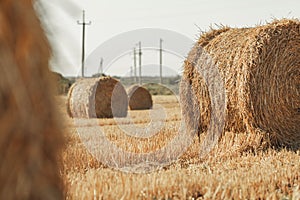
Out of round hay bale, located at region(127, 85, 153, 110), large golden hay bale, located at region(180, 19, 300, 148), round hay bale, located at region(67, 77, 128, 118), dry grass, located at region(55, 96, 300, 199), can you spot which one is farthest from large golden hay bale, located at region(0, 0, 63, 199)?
round hay bale, located at region(127, 85, 153, 110)

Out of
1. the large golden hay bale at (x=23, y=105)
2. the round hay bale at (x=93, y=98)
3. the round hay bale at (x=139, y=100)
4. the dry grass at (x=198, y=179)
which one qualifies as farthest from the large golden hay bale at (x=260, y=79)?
the round hay bale at (x=139, y=100)

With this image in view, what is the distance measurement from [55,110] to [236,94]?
5043 mm

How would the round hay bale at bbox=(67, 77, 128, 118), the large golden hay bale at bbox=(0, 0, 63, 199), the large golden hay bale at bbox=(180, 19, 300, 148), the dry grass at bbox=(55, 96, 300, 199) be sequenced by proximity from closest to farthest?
the large golden hay bale at bbox=(0, 0, 63, 199) → the dry grass at bbox=(55, 96, 300, 199) → the large golden hay bale at bbox=(180, 19, 300, 148) → the round hay bale at bbox=(67, 77, 128, 118)

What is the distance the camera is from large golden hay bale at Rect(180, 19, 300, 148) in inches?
264

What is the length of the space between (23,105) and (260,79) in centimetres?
537

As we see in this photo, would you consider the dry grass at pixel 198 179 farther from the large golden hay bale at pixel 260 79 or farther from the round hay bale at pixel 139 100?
the round hay bale at pixel 139 100

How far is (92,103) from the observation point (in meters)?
14.7

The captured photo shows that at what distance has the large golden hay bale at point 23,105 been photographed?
1817mm

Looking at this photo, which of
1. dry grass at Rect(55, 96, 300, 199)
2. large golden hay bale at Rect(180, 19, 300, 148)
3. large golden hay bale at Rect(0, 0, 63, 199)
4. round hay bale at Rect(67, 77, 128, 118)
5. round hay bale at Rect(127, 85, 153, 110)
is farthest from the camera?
round hay bale at Rect(127, 85, 153, 110)

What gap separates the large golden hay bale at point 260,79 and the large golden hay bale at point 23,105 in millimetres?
5001

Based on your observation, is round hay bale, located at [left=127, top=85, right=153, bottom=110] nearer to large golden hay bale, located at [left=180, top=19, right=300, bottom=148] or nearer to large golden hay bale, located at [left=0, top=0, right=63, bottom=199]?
large golden hay bale, located at [left=180, top=19, right=300, bottom=148]

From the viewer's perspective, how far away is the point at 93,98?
577 inches

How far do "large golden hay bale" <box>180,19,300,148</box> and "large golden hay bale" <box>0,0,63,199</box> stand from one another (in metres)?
5.00

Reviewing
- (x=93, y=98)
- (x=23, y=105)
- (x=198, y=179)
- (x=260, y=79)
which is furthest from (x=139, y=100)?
(x=23, y=105)
